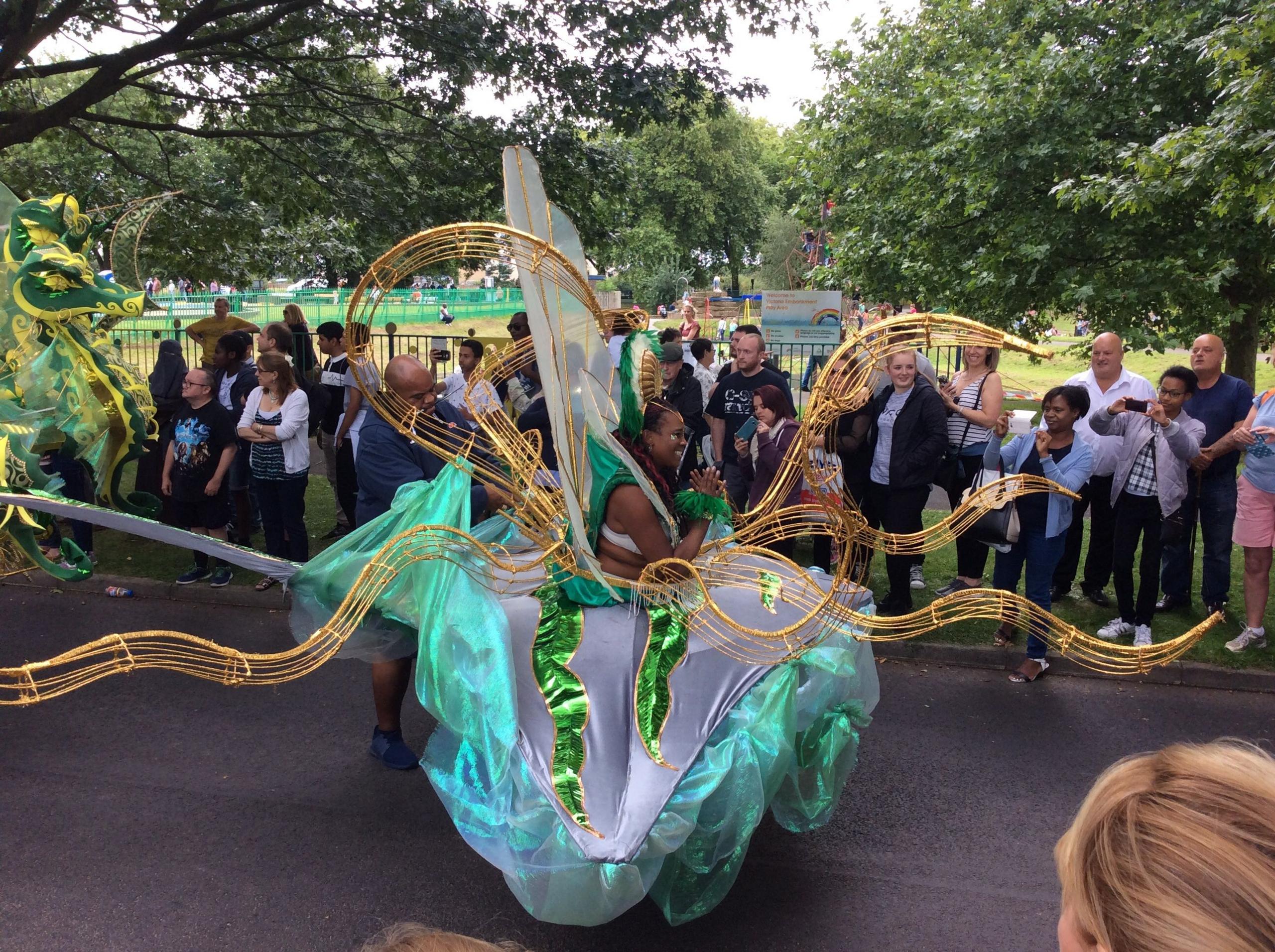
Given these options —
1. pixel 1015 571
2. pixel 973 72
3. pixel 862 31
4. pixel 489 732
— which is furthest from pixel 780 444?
pixel 862 31

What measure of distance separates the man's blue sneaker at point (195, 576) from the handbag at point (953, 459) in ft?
17.2

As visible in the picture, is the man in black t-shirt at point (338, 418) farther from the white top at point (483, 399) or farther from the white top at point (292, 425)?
the white top at point (483, 399)

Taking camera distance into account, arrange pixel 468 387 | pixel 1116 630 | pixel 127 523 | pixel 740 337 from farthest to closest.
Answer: pixel 740 337, pixel 1116 630, pixel 468 387, pixel 127 523

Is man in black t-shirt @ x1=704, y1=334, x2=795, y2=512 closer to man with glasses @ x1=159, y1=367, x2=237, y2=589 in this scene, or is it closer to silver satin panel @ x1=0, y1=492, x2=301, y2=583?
man with glasses @ x1=159, y1=367, x2=237, y2=589

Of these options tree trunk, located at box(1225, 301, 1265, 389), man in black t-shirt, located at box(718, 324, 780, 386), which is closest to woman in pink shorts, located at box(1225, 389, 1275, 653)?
man in black t-shirt, located at box(718, 324, 780, 386)

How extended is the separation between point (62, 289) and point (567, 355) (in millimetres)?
2506

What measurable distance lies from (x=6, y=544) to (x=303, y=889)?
195 centimetres

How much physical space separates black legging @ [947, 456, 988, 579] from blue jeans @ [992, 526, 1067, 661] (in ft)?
1.19

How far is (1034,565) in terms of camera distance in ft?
18.5

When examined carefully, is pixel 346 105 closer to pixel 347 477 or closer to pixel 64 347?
pixel 347 477

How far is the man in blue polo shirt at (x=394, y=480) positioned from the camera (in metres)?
4.42

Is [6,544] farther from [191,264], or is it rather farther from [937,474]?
[191,264]

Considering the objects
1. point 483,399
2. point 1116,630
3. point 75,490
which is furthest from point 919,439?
point 75,490

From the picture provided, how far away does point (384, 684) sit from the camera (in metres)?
4.46
